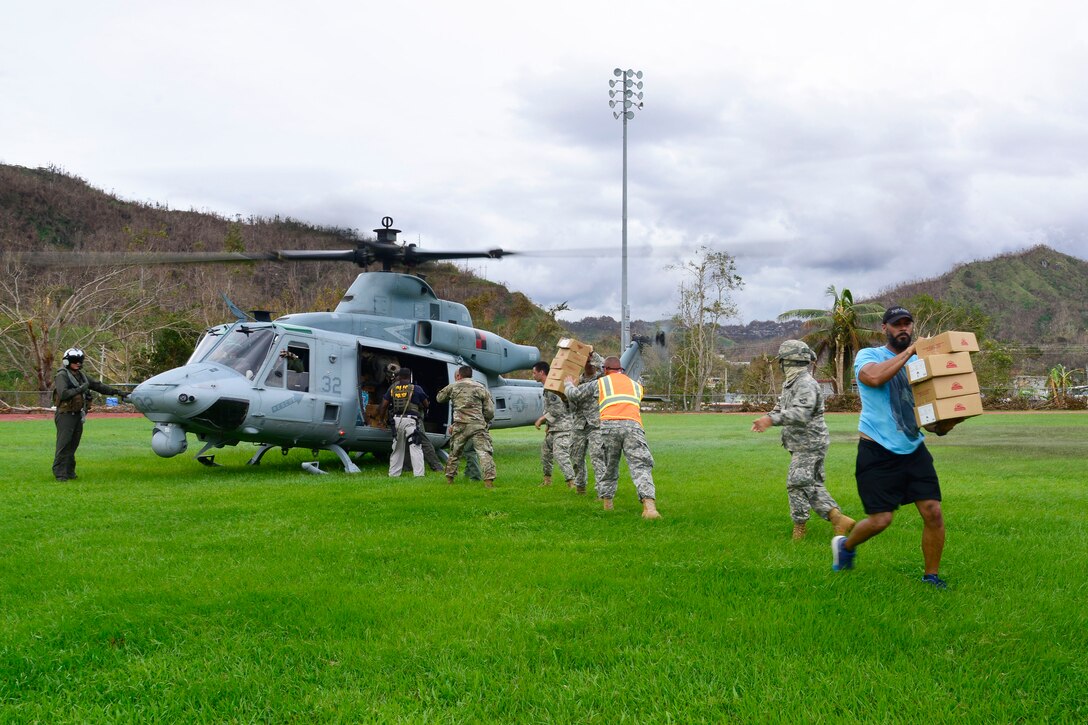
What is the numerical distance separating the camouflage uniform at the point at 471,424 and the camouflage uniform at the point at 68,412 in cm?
497

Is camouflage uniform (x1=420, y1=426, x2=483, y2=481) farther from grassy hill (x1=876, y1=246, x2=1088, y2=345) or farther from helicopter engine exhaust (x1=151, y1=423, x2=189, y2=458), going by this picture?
grassy hill (x1=876, y1=246, x2=1088, y2=345)

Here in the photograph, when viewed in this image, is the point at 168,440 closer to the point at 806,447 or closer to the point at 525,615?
the point at 525,615

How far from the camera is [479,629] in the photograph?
177 inches

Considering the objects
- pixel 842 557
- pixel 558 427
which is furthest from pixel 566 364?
pixel 842 557

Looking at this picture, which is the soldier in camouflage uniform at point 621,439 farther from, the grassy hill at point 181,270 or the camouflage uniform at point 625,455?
the grassy hill at point 181,270

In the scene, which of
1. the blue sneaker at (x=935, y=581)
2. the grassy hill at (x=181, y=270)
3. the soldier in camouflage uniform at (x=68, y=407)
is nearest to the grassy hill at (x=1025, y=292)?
the grassy hill at (x=181, y=270)

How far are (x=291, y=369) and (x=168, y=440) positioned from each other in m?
2.02

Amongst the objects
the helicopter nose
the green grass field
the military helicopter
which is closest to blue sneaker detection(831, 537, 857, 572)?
the green grass field

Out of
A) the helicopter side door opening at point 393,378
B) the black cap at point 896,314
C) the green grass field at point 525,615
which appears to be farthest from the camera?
the helicopter side door opening at point 393,378

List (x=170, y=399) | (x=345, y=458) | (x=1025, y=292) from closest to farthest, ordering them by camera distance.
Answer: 1. (x=170, y=399)
2. (x=345, y=458)
3. (x=1025, y=292)

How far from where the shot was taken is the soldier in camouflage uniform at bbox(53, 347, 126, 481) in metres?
11.4

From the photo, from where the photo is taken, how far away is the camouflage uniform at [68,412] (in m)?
11.4

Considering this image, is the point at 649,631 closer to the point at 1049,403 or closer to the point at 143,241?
the point at 1049,403

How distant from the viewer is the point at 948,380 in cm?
499
